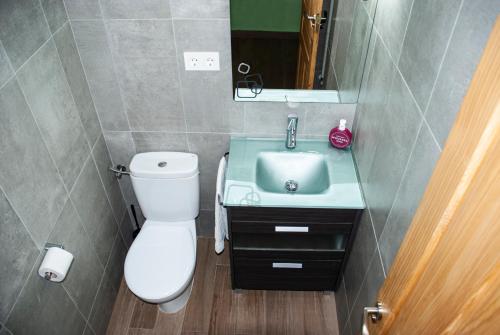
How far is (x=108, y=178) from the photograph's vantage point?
87.0 inches

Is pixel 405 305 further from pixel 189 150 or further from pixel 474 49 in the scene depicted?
pixel 189 150

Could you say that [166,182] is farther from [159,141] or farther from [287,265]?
[287,265]

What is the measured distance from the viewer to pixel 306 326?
A: 2.24 m

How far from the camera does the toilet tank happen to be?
2.10m

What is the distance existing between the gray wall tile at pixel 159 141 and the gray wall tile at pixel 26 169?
23.5 inches

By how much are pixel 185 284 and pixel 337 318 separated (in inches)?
36.5

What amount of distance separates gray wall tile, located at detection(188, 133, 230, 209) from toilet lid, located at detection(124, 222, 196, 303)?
12.5 inches

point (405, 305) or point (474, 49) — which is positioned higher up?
point (474, 49)

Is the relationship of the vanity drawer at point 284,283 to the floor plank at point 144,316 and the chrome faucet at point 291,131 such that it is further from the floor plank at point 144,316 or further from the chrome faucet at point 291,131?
the chrome faucet at point 291,131

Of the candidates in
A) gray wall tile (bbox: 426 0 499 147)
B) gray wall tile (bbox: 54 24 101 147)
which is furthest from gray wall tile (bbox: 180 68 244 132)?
gray wall tile (bbox: 426 0 499 147)

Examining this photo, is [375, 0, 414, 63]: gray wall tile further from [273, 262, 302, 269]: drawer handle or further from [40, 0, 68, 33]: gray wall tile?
[40, 0, 68, 33]: gray wall tile

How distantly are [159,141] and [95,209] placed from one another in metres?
0.50

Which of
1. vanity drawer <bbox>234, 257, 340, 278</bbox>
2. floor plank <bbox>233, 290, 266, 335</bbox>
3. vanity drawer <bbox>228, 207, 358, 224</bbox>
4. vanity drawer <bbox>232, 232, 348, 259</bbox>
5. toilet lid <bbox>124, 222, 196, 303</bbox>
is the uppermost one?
vanity drawer <bbox>228, 207, 358, 224</bbox>

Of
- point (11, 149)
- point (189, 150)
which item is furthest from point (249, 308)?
point (11, 149)
